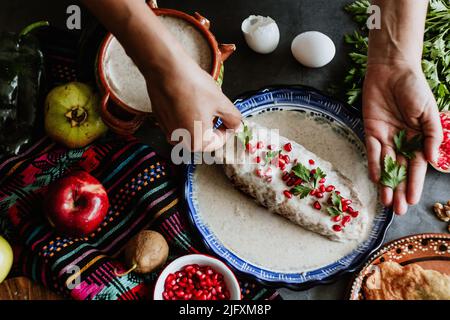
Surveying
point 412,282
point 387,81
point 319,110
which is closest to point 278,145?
point 319,110

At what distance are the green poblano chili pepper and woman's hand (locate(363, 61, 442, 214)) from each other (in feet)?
5.01

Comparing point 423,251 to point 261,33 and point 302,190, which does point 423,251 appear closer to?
point 302,190

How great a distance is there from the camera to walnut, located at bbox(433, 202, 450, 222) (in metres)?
2.29

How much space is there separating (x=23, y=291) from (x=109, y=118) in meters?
0.86

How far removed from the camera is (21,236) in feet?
7.19

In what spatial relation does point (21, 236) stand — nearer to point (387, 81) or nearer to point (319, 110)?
point (319, 110)

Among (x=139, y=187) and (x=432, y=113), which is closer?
(x=432, y=113)

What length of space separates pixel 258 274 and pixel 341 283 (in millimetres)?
390

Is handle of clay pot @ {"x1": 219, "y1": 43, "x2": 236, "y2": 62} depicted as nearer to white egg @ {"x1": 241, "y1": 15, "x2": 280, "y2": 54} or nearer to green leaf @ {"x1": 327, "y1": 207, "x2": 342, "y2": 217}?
white egg @ {"x1": 241, "y1": 15, "x2": 280, "y2": 54}

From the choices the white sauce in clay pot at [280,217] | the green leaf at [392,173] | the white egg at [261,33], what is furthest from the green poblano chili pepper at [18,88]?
the green leaf at [392,173]

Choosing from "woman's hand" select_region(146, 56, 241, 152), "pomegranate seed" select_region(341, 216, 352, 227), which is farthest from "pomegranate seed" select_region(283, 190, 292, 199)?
"woman's hand" select_region(146, 56, 241, 152)

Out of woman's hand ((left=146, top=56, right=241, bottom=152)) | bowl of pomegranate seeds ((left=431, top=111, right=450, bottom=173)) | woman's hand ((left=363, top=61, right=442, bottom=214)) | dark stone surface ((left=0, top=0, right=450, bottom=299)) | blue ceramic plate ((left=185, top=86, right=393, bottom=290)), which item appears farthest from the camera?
dark stone surface ((left=0, top=0, right=450, bottom=299))

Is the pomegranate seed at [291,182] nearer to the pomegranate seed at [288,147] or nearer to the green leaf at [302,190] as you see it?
the green leaf at [302,190]

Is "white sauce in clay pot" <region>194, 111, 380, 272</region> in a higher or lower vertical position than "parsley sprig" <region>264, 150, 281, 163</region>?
lower
